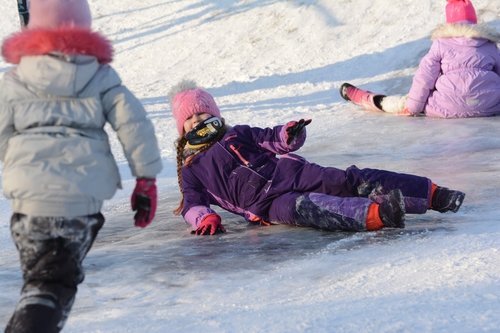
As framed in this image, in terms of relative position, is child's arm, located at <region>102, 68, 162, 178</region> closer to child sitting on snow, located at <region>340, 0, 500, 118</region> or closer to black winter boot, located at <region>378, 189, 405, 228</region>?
black winter boot, located at <region>378, 189, 405, 228</region>

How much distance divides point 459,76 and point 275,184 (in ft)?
12.5

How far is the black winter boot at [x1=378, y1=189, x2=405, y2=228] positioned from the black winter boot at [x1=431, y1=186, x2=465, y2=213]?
1.38 feet

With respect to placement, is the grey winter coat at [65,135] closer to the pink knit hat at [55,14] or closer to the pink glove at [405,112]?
the pink knit hat at [55,14]

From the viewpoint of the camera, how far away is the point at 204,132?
568 centimetres

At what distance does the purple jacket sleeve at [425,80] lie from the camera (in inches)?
347

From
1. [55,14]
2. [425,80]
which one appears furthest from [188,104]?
[425,80]

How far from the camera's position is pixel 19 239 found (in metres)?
3.23

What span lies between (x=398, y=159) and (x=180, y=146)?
2107mm

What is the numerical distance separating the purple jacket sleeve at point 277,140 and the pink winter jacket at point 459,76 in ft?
11.8

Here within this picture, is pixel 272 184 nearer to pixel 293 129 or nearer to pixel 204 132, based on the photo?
pixel 293 129

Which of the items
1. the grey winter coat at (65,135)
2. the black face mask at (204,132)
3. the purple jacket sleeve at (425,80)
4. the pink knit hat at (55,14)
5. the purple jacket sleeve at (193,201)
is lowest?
the purple jacket sleeve at (425,80)

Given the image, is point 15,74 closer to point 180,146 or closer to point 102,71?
point 102,71

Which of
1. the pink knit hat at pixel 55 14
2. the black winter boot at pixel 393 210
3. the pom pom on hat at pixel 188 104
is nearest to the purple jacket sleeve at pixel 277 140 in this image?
the pom pom on hat at pixel 188 104

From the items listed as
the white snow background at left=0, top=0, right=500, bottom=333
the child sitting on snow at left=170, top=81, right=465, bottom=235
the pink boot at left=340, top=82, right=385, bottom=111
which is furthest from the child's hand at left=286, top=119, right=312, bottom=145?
the pink boot at left=340, top=82, right=385, bottom=111
